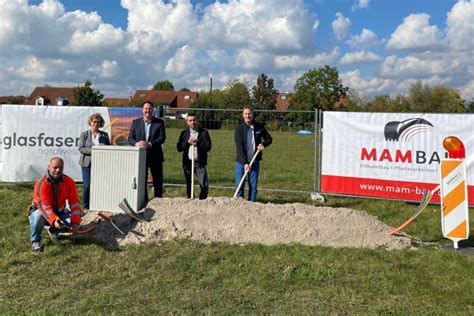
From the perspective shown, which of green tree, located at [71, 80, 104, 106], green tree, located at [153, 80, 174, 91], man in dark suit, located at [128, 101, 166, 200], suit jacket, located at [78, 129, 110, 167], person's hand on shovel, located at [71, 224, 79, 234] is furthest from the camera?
green tree, located at [153, 80, 174, 91]

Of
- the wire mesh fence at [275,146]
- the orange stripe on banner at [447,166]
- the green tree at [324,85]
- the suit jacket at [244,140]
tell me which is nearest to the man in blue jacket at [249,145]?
the suit jacket at [244,140]

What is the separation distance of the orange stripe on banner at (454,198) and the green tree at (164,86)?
103755 millimetres

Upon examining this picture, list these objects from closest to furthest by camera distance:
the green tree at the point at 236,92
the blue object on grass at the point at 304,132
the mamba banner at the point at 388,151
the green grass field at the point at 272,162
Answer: the mamba banner at the point at 388,151 < the blue object on grass at the point at 304,132 < the green grass field at the point at 272,162 < the green tree at the point at 236,92

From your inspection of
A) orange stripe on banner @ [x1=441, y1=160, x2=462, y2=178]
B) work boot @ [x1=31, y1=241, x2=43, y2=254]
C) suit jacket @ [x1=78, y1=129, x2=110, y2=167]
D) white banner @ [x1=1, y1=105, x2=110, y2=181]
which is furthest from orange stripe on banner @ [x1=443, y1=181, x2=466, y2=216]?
white banner @ [x1=1, y1=105, x2=110, y2=181]

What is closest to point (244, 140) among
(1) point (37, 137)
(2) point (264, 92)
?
(1) point (37, 137)

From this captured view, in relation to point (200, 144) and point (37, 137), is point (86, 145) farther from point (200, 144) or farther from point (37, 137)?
point (37, 137)

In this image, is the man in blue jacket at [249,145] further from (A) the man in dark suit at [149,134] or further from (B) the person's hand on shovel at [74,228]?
(B) the person's hand on shovel at [74,228]

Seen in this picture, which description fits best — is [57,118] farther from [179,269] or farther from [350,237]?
[350,237]

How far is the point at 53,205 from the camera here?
20.4 feet

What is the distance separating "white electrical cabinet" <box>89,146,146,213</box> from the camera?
692 cm

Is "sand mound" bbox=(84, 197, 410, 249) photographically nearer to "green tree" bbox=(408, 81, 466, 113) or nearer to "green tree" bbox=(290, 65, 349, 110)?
"green tree" bbox=(408, 81, 466, 113)

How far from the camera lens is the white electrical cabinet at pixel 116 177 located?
6922 mm

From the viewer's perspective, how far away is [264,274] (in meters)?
5.24

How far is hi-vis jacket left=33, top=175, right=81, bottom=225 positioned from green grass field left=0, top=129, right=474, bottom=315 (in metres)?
0.46
